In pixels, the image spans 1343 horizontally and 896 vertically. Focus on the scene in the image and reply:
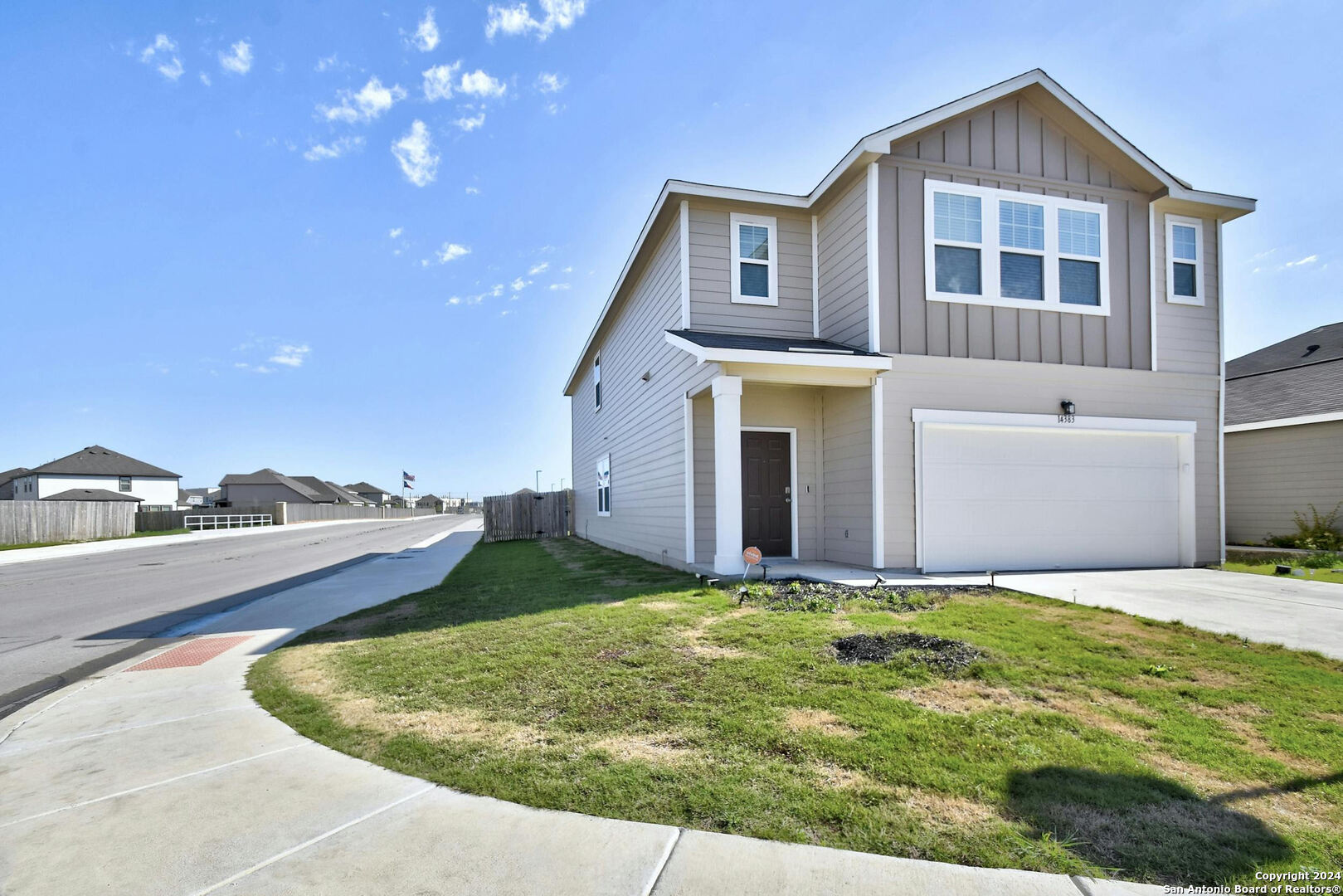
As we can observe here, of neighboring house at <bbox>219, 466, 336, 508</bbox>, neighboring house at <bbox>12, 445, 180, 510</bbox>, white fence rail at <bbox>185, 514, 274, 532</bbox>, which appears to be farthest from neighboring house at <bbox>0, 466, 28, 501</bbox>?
white fence rail at <bbox>185, 514, 274, 532</bbox>

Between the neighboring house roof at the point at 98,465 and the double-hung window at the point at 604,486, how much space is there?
56605mm

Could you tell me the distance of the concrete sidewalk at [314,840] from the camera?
2.28 metres

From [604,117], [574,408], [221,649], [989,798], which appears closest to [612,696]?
[989,798]

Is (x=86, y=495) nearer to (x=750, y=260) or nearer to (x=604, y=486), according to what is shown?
(x=604, y=486)

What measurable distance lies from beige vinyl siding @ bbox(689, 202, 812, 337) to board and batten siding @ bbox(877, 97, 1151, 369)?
6.34 feet

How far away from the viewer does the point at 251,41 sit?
12398 mm

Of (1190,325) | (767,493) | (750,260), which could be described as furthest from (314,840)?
(1190,325)

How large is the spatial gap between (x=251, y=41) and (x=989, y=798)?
16.4 m

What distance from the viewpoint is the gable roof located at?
9.25m

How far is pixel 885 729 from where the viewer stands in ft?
11.6

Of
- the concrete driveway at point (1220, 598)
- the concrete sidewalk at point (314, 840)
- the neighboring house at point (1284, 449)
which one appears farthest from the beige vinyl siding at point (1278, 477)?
the concrete sidewalk at point (314, 840)

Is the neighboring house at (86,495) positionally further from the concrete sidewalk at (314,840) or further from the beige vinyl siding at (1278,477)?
the beige vinyl siding at (1278,477)

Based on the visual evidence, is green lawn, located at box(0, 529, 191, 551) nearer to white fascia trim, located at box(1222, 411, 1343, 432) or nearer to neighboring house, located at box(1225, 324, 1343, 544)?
white fascia trim, located at box(1222, 411, 1343, 432)

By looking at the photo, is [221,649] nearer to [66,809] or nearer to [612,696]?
[66,809]
